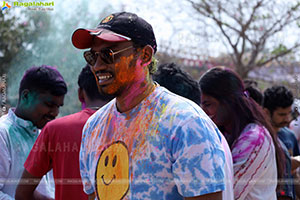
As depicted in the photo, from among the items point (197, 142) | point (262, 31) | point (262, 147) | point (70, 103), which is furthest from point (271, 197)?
point (262, 31)

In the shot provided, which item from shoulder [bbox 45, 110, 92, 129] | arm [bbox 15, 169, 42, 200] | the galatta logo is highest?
the galatta logo

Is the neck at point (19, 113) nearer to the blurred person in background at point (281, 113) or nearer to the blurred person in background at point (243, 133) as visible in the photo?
the blurred person in background at point (243, 133)

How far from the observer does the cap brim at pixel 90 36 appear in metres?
1.71

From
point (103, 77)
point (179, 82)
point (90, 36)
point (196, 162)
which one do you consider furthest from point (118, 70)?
point (179, 82)

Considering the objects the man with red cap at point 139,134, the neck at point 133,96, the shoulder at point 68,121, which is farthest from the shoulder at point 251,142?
the shoulder at point 68,121

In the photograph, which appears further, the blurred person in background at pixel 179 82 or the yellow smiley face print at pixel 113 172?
the blurred person in background at pixel 179 82

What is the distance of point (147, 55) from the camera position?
1.84m

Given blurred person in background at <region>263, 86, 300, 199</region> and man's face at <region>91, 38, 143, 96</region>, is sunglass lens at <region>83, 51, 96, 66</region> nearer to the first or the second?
man's face at <region>91, 38, 143, 96</region>

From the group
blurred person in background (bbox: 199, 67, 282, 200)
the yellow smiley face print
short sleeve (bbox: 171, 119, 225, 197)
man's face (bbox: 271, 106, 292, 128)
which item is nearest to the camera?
short sleeve (bbox: 171, 119, 225, 197)

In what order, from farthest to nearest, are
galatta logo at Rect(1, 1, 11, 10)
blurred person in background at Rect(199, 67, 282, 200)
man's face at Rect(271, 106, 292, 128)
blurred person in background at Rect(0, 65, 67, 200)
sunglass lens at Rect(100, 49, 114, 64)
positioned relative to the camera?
galatta logo at Rect(1, 1, 11, 10), man's face at Rect(271, 106, 292, 128), blurred person in background at Rect(0, 65, 67, 200), blurred person in background at Rect(199, 67, 282, 200), sunglass lens at Rect(100, 49, 114, 64)

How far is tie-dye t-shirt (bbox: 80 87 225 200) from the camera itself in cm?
149

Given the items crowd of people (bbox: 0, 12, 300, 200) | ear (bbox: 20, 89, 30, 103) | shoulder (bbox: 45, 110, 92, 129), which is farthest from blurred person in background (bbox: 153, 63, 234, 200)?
ear (bbox: 20, 89, 30, 103)

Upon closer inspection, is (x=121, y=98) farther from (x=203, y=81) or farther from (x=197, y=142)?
(x=203, y=81)

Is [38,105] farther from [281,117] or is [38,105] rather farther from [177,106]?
[281,117]
